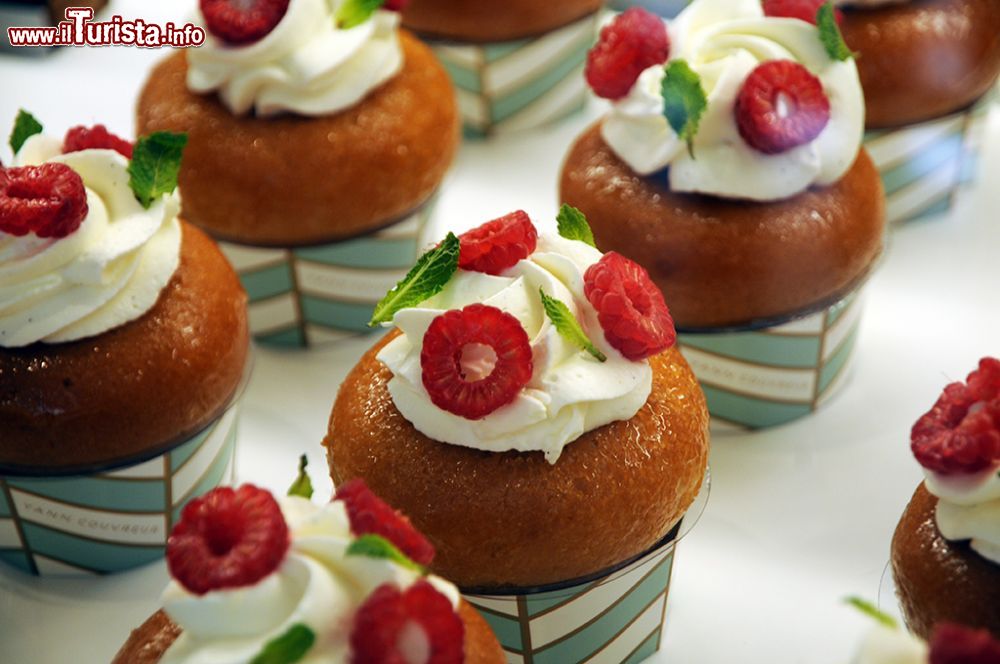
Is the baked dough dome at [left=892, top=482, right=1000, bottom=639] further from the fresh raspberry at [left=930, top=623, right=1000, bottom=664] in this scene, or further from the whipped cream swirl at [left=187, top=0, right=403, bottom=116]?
the whipped cream swirl at [left=187, top=0, right=403, bottom=116]

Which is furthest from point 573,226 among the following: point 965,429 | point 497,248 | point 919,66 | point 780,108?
point 919,66

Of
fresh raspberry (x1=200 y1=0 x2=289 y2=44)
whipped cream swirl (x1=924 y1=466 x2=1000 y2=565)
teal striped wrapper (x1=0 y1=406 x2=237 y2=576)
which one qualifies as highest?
fresh raspberry (x1=200 y1=0 x2=289 y2=44)

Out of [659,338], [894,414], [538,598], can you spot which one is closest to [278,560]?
[538,598]

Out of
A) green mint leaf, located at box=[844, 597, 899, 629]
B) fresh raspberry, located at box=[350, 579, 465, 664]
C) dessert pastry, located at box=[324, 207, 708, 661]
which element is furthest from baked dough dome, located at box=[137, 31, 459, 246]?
green mint leaf, located at box=[844, 597, 899, 629]

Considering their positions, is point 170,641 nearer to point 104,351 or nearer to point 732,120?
point 104,351

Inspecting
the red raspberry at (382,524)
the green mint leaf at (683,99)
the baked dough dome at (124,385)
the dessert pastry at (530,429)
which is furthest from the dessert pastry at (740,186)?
the red raspberry at (382,524)

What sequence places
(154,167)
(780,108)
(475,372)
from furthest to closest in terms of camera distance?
(780,108)
(154,167)
(475,372)

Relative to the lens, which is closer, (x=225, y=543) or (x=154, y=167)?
(x=225, y=543)
